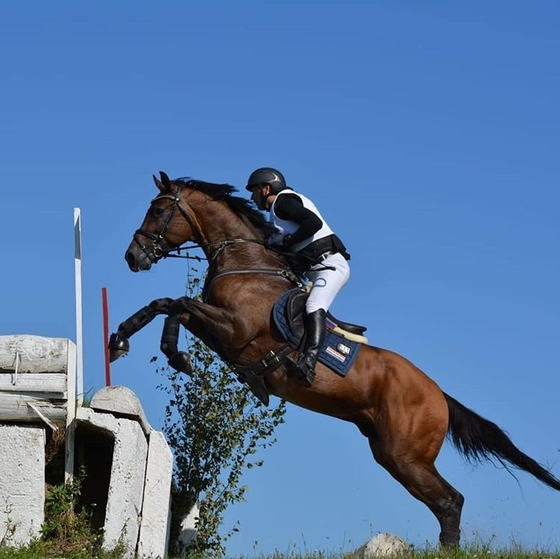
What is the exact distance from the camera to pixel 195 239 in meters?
10.7

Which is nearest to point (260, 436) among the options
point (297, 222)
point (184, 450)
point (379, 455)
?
point (184, 450)

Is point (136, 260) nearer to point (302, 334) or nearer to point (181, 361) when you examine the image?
point (181, 361)

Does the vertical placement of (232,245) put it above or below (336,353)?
above

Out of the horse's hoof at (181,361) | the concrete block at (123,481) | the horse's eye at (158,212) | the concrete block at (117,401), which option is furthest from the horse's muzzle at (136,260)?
the concrete block at (123,481)

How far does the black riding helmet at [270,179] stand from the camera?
1039cm

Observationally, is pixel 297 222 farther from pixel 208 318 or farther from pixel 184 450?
pixel 184 450

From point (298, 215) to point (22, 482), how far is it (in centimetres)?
334

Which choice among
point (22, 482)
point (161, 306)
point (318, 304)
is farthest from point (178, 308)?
point (22, 482)

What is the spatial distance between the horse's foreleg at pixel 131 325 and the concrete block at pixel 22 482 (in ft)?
3.09

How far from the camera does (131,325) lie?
32.5 ft

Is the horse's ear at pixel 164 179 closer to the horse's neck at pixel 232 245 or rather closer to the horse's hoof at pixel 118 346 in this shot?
the horse's neck at pixel 232 245

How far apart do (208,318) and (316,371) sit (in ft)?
3.57

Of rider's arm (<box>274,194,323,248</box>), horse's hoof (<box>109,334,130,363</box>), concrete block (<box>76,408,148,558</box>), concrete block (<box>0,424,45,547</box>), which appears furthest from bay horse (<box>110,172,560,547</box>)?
concrete block (<box>0,424,45,547</box>)

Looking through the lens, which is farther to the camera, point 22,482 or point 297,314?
point 297,314
